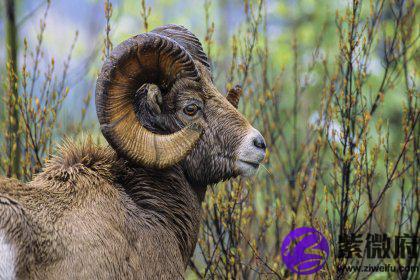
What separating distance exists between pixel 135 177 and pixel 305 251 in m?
3.20

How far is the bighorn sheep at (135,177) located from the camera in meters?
4.93

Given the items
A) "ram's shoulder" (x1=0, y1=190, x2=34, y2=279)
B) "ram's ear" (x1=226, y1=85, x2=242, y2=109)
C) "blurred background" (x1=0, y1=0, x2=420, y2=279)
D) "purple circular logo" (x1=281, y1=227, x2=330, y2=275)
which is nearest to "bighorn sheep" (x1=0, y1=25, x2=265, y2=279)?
"ram's shoulder" (x1=0, y1=190, x2=34, y2=279)

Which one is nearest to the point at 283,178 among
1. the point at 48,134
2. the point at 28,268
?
the point at 48,134

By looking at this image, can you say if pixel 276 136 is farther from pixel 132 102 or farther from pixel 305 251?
pixel 132 102

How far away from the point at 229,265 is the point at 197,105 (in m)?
2.54

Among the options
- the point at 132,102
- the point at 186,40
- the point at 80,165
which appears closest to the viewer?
the point at 80,165

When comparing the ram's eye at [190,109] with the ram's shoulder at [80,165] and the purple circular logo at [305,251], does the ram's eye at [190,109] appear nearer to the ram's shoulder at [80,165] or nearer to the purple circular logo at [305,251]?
the ram's shoulder at [80,165]

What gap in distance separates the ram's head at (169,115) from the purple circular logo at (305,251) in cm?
214

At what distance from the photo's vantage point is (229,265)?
7785mm

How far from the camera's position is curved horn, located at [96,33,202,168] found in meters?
5.54

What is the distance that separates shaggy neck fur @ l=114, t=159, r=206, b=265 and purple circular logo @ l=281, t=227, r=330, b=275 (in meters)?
2.05

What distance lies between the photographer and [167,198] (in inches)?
230

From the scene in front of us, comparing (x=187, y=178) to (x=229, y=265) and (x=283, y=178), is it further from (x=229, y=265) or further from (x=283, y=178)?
(x=283, y=178)

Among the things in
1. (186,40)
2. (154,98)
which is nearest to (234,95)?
(186,40)
